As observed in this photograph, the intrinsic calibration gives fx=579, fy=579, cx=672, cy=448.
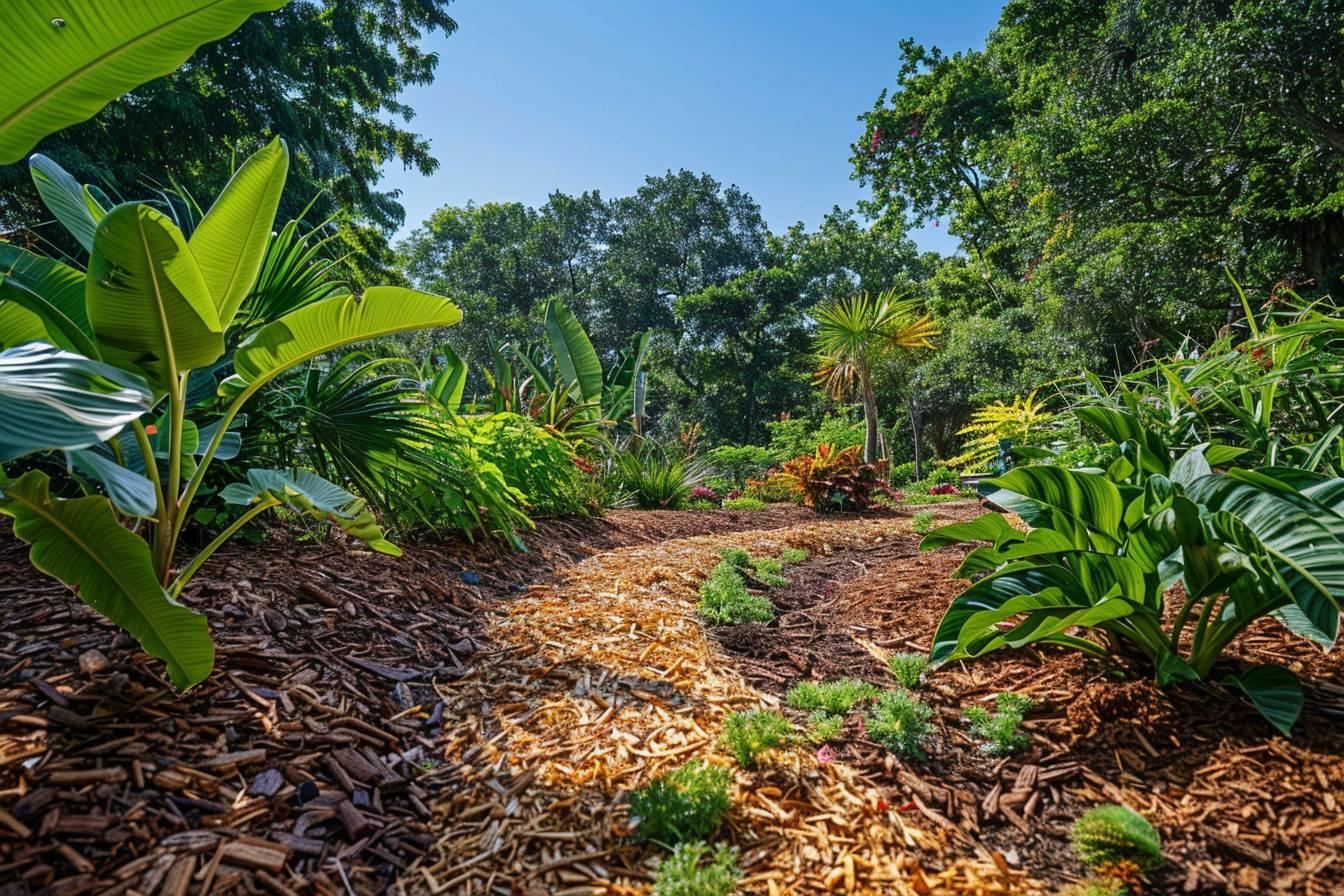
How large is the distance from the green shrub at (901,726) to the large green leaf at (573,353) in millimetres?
7570

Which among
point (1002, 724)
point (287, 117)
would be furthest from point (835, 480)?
point (287, 117)

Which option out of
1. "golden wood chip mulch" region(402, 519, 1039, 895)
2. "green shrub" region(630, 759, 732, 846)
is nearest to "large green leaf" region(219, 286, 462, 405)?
"golden wood chip mulch" region(402, 519, 1039, 895)

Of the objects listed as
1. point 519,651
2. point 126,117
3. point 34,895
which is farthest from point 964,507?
point 126,117

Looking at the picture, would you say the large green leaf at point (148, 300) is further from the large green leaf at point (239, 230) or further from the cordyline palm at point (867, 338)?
the cordyline palm at point (867, 338)

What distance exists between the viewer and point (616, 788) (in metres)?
1.43

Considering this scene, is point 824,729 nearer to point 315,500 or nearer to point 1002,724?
point 1002,724

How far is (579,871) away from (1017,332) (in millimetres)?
13201

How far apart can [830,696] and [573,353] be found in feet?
25.5

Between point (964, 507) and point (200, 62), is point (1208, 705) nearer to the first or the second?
point (964, 507)

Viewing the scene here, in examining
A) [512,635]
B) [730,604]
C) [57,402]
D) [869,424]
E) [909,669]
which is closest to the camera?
[57,402]

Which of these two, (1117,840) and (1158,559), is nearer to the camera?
(1117,840)

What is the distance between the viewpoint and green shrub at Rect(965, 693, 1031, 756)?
1.53 m

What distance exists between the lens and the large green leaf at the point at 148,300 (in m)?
1.28

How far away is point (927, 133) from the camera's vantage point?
636 inches
